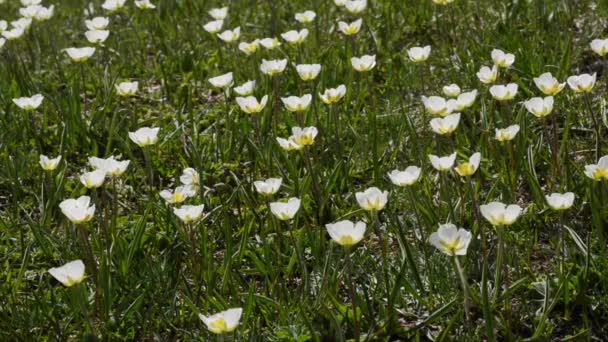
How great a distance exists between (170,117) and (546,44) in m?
1.75

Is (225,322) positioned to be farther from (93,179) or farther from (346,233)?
(93,179)

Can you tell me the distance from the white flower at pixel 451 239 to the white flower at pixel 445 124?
659mm

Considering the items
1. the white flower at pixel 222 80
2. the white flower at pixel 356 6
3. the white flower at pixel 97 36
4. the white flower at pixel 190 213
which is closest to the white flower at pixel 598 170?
the white flower at pixel 190 213

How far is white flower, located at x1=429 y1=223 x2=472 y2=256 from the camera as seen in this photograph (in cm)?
240

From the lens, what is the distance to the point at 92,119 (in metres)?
3.96

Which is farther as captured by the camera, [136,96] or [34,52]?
[34,52]

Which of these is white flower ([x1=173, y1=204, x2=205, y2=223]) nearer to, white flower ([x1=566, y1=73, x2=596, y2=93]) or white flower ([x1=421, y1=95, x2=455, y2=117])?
white flower ([x1=421, y1=95, x2=455, y2=117])

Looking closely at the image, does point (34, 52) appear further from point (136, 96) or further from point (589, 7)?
point (589, 7)

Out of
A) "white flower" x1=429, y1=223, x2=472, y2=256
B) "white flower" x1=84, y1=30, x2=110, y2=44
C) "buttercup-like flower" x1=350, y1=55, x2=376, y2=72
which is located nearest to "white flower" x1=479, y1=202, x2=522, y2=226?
"white flower" x1=429, y1=223, x2=472, y2=256

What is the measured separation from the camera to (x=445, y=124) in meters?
3.01

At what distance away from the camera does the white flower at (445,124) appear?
9.83 feet

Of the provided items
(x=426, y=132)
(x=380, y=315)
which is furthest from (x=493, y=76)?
(x=380, y=315)

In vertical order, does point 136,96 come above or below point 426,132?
below

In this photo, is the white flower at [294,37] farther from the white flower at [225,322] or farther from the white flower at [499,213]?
the white flower at [225,322]
